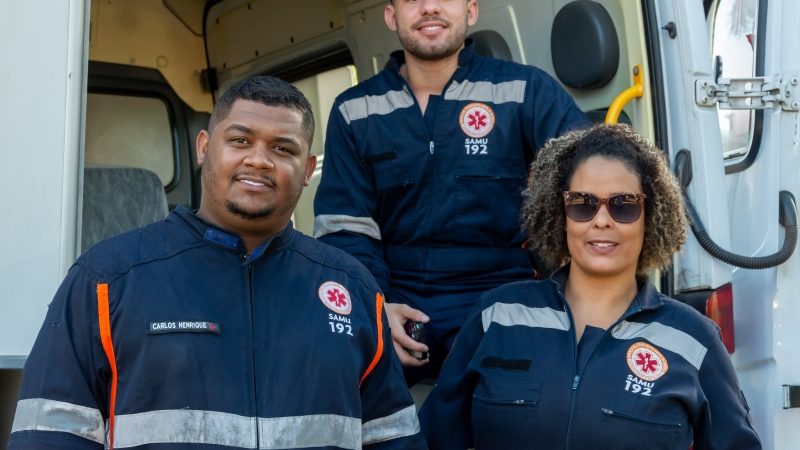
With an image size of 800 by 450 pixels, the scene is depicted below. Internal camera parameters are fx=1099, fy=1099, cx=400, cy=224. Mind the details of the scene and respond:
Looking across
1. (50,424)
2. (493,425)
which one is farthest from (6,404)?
(493,425)

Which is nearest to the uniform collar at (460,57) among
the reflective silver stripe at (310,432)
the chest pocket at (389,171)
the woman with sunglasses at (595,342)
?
the chest pocket at (389,171)

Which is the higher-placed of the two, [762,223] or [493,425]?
[762,223]

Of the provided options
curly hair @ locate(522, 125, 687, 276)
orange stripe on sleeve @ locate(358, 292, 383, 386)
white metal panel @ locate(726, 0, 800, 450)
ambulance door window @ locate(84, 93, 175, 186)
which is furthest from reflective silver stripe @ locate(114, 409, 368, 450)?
ambulance door window @ locate(84, 93, 175, 186)

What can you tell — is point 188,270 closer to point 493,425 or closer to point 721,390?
point 493,425

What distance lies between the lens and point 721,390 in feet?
7.17

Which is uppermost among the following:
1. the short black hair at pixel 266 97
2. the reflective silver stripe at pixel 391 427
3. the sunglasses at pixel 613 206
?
the short black hair at pixel 266 97

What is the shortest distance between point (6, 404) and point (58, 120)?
1.85 ft

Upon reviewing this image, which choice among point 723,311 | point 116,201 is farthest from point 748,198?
point 116,201

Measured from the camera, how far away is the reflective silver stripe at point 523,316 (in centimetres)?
228

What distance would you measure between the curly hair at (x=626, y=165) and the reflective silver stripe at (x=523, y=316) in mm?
230

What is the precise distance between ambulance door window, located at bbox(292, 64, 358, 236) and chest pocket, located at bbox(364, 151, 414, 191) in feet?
6.22

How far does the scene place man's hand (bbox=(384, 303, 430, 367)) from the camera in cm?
260

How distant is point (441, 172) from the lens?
2.80m

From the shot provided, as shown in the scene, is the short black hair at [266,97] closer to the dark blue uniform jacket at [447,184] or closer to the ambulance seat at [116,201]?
the dark blue uniform jacket at [447,184]
